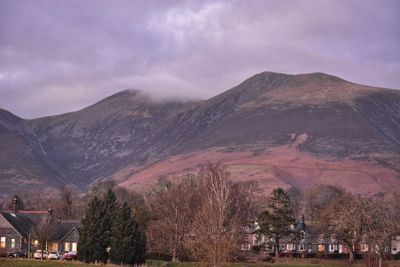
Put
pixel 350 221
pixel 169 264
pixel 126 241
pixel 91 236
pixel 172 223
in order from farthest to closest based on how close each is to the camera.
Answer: pixel 350 221 < pixel 172 223 < pixel 169 264 < pixel 91 236 < pixel 126 241

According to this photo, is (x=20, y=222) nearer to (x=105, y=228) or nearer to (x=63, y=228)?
(x=63, y=228)

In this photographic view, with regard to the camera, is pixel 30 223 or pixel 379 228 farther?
pixel 30 223

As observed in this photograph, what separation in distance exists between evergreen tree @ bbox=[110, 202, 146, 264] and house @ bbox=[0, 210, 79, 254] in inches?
1175

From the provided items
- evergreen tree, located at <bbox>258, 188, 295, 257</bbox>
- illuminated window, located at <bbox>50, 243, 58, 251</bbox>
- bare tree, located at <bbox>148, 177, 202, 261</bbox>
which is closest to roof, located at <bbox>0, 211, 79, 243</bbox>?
illuminated window, located at <bbox>50, 243, 58, 251</bbox>

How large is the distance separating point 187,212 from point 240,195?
509 inches

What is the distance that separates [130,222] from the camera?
68.2 m

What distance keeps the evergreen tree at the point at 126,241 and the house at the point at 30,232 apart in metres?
29.9

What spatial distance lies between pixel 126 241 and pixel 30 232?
35791mm

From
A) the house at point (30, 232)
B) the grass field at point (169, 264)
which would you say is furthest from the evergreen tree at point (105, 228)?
the house at point (30, 232)

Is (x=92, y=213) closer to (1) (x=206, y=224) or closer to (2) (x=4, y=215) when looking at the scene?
(1) (x=206, y=224)

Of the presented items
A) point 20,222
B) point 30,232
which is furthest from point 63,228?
point 20,222

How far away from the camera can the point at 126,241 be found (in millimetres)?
66875

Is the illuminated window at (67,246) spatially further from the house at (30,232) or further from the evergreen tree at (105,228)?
the evergreen tree at (105,228)

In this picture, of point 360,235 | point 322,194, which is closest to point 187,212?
point 360,235
